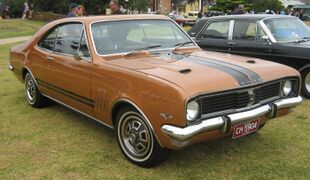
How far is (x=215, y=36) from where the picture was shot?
8766 millimetres

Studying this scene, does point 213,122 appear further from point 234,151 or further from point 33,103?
point 33,103

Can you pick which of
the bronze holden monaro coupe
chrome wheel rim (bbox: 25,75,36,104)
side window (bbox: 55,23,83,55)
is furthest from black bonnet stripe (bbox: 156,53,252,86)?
chrome wheel rim (bbox: 25,75,36,104)

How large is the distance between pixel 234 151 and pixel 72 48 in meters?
2.52

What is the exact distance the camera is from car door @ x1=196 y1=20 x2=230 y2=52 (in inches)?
335

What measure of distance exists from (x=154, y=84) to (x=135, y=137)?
786mm

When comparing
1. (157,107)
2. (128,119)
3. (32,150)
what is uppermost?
(157,107)

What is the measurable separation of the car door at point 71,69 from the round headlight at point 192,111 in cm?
154

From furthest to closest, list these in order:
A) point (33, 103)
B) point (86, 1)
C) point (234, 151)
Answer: point (86, 1)
point (33, 103)
point (234, 151)

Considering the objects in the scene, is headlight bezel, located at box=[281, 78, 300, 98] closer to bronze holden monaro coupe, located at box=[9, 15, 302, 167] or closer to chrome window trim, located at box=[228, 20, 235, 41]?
bronze holden monaro coupe, located at box=[9, 15, 302, 167]

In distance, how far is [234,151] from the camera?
4.77 metres

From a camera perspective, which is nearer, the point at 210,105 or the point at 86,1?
the point at 210,105

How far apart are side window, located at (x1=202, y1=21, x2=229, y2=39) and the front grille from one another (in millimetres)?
4270

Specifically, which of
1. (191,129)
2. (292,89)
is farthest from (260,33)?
(191,129)

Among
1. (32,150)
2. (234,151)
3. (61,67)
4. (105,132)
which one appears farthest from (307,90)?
(32,150)
